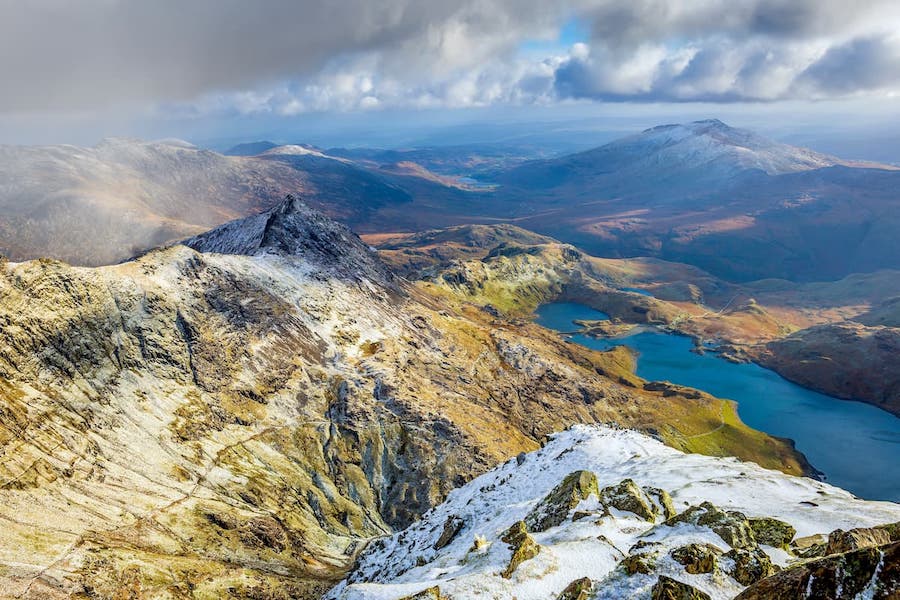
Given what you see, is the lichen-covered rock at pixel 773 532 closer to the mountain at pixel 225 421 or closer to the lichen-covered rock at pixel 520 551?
the lichen-covered rock at pixel 520 551

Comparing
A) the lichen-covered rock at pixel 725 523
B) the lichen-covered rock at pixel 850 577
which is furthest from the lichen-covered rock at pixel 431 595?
the lichen-covered rock at pixel 725 523

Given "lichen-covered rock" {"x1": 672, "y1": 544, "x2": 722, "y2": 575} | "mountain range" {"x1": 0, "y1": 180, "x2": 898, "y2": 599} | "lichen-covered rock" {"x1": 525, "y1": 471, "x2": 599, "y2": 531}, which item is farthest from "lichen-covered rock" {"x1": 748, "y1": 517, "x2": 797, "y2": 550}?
"lichen-covered rock" {"x1": 525, "y1": 471, "x2": 599, "y2": 531}

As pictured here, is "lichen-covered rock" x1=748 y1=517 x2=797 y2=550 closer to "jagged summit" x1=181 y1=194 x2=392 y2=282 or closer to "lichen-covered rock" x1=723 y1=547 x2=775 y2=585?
"lichen-covered rock" x1=723 y1=547 x2=775 y2=585

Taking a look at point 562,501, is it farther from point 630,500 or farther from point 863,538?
point 863,538

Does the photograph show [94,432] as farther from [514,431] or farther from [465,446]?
[514,431]

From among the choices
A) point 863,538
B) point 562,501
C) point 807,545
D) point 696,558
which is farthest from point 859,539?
point 562,501

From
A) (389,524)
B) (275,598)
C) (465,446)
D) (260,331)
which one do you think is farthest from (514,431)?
(275,598)
